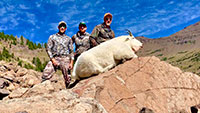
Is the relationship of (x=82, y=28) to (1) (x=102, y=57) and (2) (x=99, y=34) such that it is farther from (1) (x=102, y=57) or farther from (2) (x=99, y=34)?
(1) (x=102, y=57)

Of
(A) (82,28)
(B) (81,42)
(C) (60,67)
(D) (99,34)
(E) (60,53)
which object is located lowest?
(C) (60,67)

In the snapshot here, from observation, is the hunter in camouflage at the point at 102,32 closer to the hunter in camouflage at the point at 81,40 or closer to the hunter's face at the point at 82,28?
the hunter in camouflage at the point at 81,40

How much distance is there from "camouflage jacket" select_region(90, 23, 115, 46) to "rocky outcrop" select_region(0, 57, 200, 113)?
2.24 m

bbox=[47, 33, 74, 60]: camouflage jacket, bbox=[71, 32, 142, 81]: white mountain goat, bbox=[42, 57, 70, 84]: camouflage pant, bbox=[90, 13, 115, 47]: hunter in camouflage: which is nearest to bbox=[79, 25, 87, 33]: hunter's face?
bbox=[90, 13, 115, 47]: hunter in camouflage

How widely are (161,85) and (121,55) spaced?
5.92ft

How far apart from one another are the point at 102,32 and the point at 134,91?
375cm

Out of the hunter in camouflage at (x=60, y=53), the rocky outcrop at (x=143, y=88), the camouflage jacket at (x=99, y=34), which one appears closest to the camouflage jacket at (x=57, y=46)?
the hunter in camouflage at (x=60, y=53)

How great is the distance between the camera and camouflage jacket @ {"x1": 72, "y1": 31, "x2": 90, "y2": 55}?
8953 mm

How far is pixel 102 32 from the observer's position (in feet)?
29.0

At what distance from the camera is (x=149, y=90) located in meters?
6.17

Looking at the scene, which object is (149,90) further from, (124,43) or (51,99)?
(51,99)

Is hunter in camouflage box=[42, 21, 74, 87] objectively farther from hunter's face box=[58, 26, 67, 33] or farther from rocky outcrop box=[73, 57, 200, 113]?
rocky outcrop box=[73, 57, 200, 113]

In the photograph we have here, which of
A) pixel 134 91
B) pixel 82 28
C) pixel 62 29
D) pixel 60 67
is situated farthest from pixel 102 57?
pixel 82 28

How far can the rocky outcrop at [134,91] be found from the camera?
4.61 meters
